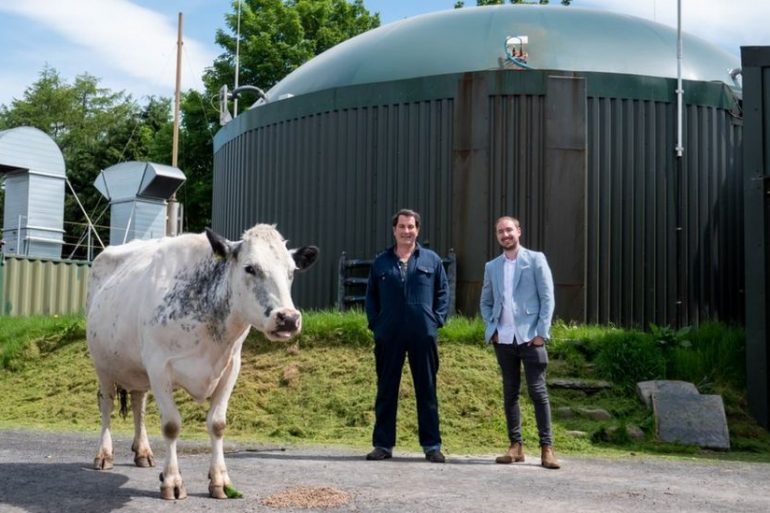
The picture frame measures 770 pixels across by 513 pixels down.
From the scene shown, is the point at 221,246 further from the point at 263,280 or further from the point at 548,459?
the point at 548,459

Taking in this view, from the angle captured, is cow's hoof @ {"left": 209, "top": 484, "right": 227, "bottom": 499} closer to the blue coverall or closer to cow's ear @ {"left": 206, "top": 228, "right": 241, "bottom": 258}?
cow's ear @ {"left": 206, "top": 228, "right": 241, "bottom": 258}

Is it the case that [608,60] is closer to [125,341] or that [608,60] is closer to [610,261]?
[610,261]

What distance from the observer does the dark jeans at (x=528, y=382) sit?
26.6 feet

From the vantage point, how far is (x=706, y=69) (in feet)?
56.8

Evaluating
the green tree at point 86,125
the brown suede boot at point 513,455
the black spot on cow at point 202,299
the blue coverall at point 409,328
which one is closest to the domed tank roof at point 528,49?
the blue coverall at point 409,328

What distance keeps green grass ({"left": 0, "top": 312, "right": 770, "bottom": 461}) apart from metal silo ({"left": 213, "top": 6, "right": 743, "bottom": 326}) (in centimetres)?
158

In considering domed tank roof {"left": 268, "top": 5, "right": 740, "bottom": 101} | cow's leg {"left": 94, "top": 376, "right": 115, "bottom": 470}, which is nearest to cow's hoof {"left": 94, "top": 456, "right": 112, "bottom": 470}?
cow's leg {"left": 94, "top": 376, "right": 115, "bottom": 470}

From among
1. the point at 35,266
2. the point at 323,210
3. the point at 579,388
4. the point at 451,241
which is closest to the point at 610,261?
the point at 451,241

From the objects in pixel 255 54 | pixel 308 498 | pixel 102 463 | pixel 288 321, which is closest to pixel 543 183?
pixel 102 463

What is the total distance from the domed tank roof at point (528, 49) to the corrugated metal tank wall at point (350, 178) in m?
1.44

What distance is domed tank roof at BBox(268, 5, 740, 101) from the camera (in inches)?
648

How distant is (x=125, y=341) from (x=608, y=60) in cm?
1159

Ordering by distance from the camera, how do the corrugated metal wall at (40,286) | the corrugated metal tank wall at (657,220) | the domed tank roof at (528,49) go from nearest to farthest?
the corrugated metal tank wall at (657,220), the domed tank roof at (528,49), the corrugated metal wall at (40,286)

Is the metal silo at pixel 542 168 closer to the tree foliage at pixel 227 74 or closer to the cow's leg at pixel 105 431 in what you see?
the cow's leg at pixel 105 431
